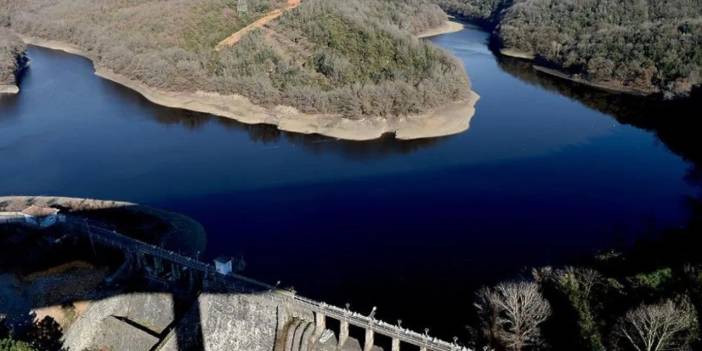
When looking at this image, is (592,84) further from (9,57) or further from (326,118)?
(9,57)

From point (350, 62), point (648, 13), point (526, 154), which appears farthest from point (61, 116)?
point (648, 13)

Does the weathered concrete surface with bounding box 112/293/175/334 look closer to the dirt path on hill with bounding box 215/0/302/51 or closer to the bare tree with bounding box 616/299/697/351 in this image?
the bare tree with bounding box 616/299/697/351

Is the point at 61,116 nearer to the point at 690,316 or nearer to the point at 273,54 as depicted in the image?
the point at 273,54

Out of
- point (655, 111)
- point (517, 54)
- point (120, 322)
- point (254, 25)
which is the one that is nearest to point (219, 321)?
point (120, 322)

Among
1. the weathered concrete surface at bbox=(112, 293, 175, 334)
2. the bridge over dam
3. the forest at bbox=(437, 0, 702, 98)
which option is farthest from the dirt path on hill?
the bridge over dam

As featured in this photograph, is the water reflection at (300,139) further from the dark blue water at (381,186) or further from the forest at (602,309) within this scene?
the forest at (602,309)

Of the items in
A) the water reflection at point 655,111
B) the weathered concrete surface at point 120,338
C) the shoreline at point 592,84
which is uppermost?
the shoreline at point 592,84

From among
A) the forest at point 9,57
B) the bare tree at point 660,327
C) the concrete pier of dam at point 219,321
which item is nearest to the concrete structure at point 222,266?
the concrete pier of dam at point 219,321
